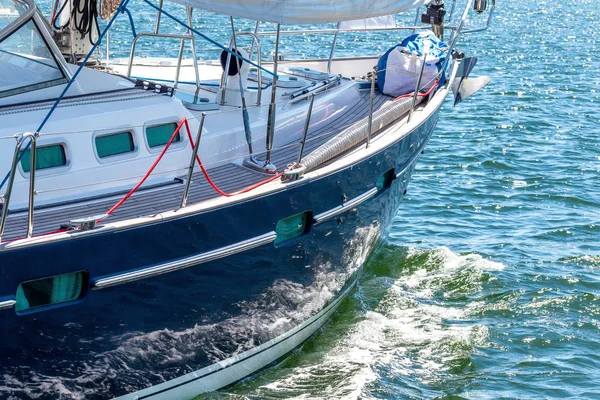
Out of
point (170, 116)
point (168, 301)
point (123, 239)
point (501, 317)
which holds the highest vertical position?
point (170, 116)

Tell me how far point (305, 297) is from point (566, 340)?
9.65ft

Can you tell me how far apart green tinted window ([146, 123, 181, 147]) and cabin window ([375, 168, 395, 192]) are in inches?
99.4

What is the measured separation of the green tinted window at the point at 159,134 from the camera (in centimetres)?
804

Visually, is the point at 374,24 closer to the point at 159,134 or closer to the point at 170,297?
the point at 159,134

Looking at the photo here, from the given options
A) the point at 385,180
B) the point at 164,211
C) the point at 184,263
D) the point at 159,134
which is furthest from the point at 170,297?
the point at 385,180

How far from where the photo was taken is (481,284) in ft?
36.5

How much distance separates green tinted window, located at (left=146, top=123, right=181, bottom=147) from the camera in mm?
8039

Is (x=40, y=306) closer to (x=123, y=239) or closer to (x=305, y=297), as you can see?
(x=123, y=239)

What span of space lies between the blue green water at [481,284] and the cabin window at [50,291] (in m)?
2.02

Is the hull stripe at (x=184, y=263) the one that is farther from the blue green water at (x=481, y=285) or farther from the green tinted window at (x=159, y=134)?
the blue green water at (x=481, y=285)

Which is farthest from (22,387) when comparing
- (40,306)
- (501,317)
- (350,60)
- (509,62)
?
(509,62)

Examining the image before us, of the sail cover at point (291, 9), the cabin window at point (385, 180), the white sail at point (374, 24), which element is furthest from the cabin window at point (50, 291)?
the white sail at point (374, 24)

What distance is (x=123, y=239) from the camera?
6.84 m

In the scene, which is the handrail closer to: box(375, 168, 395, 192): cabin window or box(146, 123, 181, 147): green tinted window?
box(146, 123, 181, 147): green tinted window
